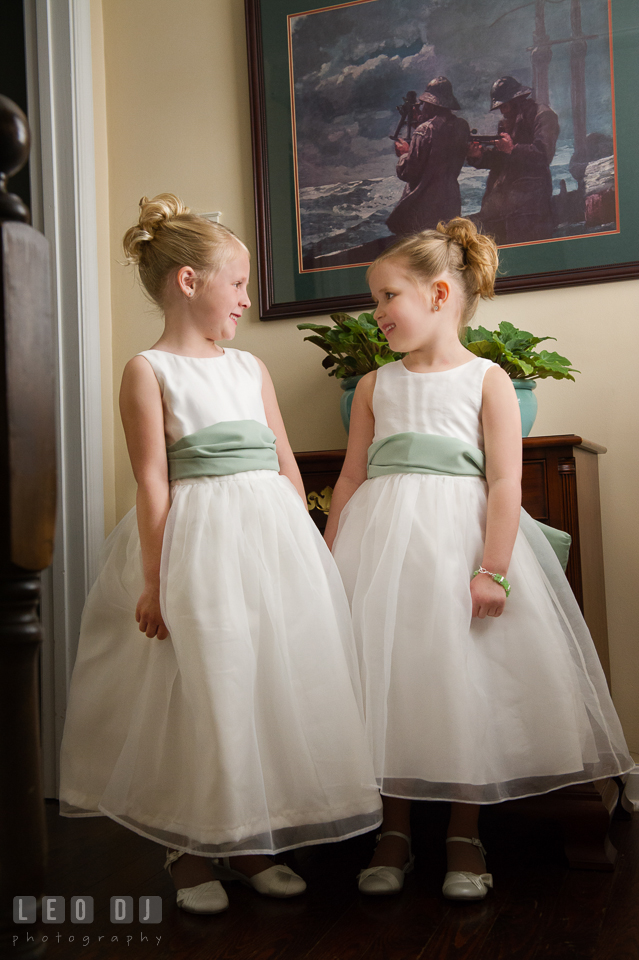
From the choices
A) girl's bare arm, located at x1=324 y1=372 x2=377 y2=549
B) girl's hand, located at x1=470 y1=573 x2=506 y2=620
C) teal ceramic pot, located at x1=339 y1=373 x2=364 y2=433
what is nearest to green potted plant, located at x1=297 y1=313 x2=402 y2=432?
teal ceramic pot, located at x1=339 y1=373 x2=364 y2=433

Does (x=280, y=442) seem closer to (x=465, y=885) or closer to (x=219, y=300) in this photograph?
(x=219, y=300)

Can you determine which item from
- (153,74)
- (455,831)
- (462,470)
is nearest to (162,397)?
(462,470)

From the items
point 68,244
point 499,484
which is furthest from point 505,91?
point 68,244

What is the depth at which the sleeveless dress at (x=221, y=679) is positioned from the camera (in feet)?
3.80

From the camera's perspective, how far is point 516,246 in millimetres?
1872

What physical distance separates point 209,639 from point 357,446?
0.55 m

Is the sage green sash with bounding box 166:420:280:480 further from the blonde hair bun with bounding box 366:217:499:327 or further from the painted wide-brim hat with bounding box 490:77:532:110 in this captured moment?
the painted wide-brim hat with bounding box 490:77:532:110

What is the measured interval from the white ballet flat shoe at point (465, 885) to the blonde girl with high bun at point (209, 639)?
193 mm

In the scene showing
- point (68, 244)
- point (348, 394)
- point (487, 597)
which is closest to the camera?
point (487, 597)

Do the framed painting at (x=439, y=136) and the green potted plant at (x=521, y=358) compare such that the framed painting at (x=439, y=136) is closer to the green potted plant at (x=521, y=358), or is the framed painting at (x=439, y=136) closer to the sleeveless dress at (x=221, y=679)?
the green potted plant at (x=521, y=358)

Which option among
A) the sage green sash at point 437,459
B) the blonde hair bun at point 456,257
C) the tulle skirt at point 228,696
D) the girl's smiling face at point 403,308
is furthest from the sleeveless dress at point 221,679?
the blonde hair bun at point 456,257

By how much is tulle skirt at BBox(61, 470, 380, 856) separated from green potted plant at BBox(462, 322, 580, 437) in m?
0.57

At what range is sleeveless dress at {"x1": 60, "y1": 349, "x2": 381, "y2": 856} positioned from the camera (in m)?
1.16

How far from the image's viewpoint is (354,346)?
170 cm
